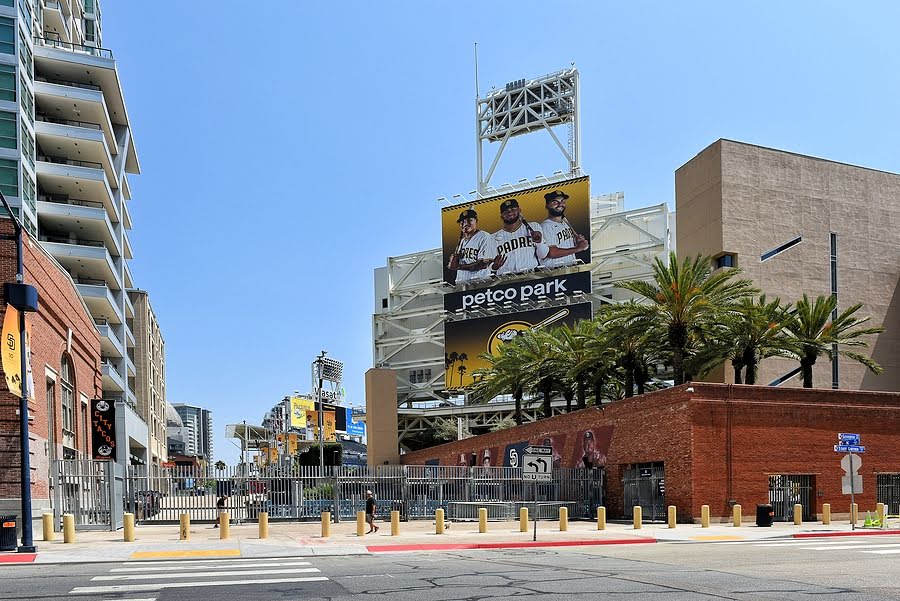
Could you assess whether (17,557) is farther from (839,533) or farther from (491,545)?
(839,533)

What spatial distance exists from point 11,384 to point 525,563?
45.1 ft

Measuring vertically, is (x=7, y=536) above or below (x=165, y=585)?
below

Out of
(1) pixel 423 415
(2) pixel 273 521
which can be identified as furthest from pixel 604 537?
(1) pixel 423 415

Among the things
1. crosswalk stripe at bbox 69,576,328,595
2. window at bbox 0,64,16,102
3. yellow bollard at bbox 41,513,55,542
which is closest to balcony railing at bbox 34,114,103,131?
window at bbox 0,64,16,102

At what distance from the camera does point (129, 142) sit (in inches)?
3147

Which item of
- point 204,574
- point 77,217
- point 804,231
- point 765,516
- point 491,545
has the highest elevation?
point 77,217

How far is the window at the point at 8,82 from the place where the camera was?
58.8 m

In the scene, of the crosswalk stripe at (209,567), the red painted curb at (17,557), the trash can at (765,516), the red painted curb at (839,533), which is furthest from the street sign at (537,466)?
the red painted curb at (17,557)

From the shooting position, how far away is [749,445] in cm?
3756

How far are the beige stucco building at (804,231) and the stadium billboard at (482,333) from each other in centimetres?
2228

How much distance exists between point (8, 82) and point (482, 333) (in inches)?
1796

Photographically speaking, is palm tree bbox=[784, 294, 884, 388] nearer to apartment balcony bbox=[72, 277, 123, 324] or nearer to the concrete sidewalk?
the concrete sidewalk

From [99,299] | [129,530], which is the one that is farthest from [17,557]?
[99,299]

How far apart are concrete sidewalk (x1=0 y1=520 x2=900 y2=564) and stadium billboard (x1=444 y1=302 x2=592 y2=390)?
157 ft
